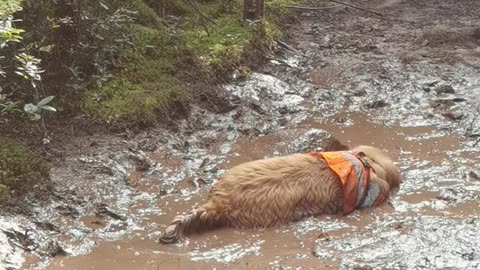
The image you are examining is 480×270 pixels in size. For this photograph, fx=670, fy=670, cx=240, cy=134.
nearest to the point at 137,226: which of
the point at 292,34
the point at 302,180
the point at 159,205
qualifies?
the point at 159,205

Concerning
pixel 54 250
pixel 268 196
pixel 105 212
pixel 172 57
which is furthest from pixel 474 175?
pixel 172 57

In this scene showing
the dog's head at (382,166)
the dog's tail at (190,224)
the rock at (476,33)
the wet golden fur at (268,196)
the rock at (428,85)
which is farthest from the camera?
the rock at (476,33)

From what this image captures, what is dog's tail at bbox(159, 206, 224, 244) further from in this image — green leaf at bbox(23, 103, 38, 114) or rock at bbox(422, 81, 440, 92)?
rock at bbox(422, 81, 440, 92)

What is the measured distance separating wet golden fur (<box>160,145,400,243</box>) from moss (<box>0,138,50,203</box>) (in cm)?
141

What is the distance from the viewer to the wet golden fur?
18.5 ft

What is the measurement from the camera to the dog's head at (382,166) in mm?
6402

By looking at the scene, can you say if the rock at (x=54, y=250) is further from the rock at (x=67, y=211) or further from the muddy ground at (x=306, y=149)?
the rock at (x=67, y=211)

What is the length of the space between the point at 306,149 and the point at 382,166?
1.18 meters

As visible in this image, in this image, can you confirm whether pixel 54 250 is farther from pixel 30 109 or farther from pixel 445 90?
pixel 445 90

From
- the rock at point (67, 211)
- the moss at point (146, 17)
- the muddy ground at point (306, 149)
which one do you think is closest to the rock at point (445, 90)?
the muddy ground at point (306, 149)

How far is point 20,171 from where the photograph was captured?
19.9ft

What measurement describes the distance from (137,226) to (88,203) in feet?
2.05

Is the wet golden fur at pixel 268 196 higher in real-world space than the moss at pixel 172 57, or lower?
lower

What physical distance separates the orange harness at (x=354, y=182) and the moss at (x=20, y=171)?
2.57 meters
